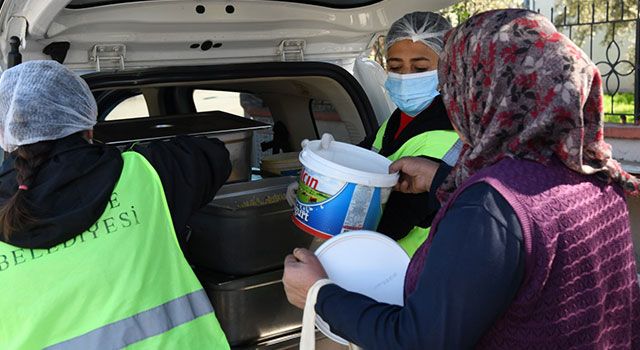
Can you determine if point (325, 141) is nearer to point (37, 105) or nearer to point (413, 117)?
point (413, 117)

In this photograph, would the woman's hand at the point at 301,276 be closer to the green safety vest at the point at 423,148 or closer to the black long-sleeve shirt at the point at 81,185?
the black long-sleeve shirt at the point at 81,185

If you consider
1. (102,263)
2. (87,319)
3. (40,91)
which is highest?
(40,91)

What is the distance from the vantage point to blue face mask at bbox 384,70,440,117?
2.23 meters

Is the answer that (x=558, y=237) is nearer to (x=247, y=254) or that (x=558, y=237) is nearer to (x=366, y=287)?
(x=366, y=287)

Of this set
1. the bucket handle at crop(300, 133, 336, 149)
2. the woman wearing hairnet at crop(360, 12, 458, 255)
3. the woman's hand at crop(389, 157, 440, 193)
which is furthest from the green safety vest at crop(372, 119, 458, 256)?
the bucket handle at crop(300, 133, 336, 149)

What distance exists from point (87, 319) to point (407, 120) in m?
1.14

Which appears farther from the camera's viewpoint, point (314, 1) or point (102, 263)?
point (314, 1)

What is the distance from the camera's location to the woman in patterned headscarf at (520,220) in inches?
47.4

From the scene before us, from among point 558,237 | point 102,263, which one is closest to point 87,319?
point 102,263

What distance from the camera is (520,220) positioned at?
1.21m

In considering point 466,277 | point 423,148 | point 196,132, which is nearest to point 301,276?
point 466,277

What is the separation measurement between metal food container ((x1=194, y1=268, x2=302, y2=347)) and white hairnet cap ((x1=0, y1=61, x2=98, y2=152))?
25.9 inches

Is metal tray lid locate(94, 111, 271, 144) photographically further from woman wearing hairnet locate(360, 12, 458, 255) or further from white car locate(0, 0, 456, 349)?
woman wearing hairnet locate(360, 12, 458, 255)

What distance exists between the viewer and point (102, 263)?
67.4 inches
